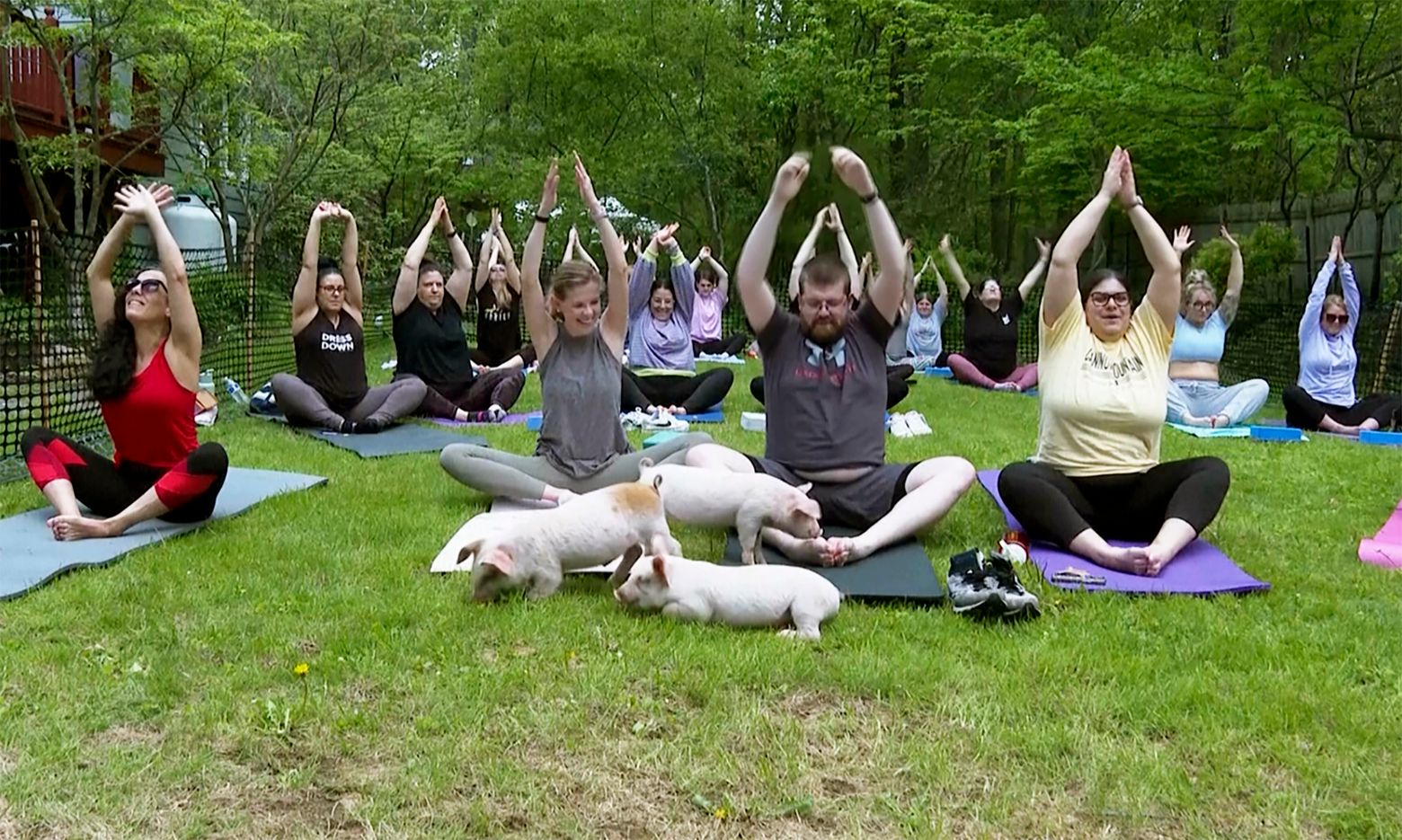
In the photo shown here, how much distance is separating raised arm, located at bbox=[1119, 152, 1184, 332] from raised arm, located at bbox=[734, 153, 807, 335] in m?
1.38

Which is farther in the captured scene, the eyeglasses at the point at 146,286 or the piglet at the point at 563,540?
the eyeglasses at the point at 146,286

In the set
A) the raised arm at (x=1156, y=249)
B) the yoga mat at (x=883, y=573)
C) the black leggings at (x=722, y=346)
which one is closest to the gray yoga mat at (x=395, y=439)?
the yoga mat at (x=883, y=573)

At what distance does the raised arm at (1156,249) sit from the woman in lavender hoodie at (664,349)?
438 centimetres

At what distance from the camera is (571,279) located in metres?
4.87

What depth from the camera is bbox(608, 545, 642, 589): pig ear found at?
12.4ft

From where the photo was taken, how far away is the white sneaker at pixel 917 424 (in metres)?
8.16

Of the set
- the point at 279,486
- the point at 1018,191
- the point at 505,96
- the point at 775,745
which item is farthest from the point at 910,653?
the point at 505,96

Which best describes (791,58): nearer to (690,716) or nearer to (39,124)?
(39,124)

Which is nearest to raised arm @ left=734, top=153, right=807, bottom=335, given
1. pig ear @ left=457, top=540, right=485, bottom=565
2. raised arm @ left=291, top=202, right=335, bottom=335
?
pig ear @ left=457, top=540, right=485, bottom=565

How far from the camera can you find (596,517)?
3859 millimetres

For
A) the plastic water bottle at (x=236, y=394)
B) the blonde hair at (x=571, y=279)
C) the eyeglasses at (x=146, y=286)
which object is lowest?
the plastic water bottle at (x=236, y=394)

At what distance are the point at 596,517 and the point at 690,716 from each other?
3.70 ft

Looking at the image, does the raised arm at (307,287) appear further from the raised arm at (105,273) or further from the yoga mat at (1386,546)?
the yoga mat at (1386,546)

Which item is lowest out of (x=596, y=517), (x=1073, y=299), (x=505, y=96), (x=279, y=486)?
(x=279, y=486)
